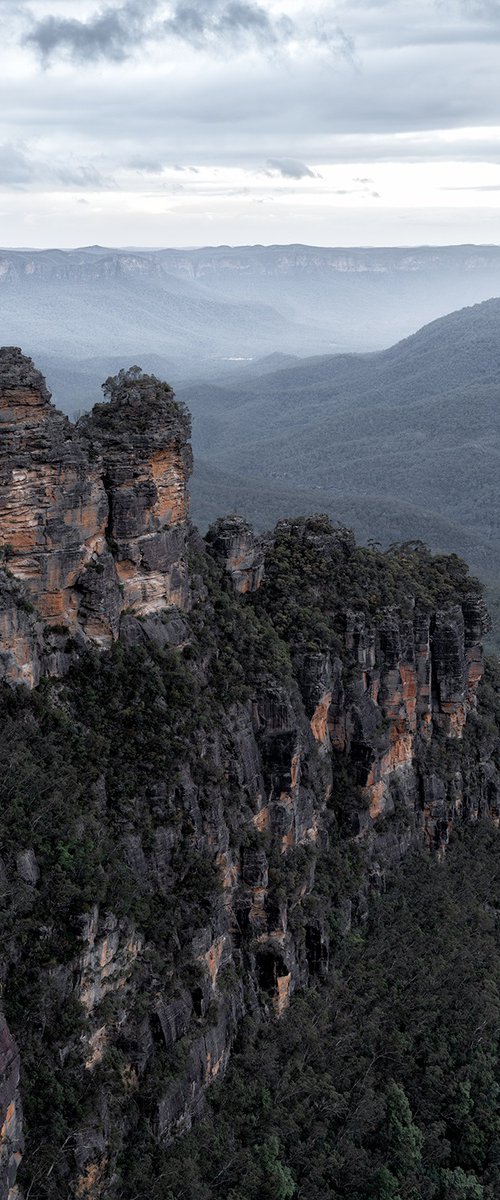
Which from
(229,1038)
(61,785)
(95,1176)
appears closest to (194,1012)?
(229,1038)

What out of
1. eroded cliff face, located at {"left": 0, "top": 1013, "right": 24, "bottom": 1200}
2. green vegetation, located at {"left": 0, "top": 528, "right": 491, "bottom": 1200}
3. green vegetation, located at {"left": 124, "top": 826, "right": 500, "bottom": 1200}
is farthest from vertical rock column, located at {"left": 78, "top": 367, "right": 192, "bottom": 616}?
eroded cliff face, located at {"left": 0, "top": 1013, "right": 24, "bottom": 1200}

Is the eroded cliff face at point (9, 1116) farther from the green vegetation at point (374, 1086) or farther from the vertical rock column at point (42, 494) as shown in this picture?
the vertical rock column at point (42, 494)

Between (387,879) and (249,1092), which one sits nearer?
(249,1092)

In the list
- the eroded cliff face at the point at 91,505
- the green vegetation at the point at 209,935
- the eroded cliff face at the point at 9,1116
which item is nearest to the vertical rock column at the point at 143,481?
the eroded cliff face at the point at 91,505

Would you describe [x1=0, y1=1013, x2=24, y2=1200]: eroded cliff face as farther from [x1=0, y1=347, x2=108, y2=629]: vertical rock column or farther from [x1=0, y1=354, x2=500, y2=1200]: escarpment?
[x1=0, y1=347, x2=108, y2=629]: vertical rock column

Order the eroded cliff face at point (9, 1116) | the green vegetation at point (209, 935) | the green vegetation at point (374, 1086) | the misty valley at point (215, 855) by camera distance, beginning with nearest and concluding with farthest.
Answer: the eroded cliff face at point (9, 1116), the green vegetation at point (209, 935), the misty valley at point (215, 855), the green vegetation at point (374, 1086)

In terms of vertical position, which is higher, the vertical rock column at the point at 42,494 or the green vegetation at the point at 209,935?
the vertical rock column at the point at 42,494

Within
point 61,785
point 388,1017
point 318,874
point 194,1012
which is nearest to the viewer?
point 61,785

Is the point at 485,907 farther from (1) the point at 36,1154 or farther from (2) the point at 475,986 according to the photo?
(1) the point at 36,1154
